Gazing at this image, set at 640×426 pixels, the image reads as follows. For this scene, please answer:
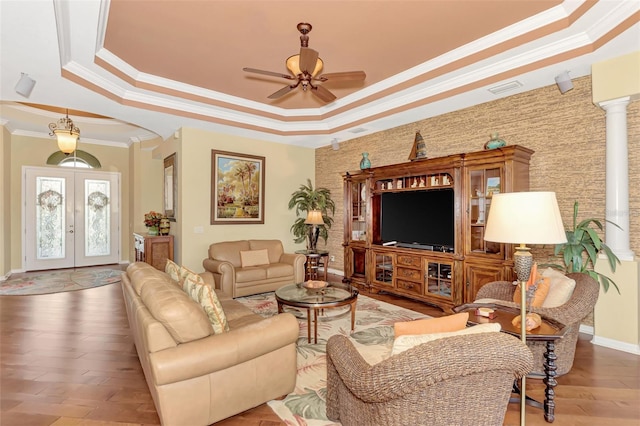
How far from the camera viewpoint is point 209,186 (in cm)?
612

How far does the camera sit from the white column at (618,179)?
3.31 meters

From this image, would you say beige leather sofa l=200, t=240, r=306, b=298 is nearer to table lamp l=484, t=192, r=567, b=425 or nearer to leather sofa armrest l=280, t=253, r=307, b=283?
leather sofa armrest l=280, t=253, r=307, b=283

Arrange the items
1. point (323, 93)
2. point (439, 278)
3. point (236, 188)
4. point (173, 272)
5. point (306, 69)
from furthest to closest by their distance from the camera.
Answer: point (236, 188) < point (439, 278) < point (323, 93) < point (306, 69) < point (173, 272)

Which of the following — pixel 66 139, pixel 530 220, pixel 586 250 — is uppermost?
pixel 66 139

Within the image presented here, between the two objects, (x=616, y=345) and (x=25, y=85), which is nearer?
(x=616, y=345)

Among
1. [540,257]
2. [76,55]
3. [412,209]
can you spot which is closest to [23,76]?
[76,55]

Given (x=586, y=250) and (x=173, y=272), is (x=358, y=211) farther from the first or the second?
(x=173, y=272)

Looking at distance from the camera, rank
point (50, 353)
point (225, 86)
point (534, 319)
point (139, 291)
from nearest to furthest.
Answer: point (534, 319)
point (139, 291)
point (50, 353)
point (225, 86)

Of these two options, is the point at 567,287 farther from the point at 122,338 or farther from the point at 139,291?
the point at 122,338

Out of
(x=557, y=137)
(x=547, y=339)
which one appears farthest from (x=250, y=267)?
(x=557, y=137)

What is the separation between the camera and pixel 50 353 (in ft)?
10.6

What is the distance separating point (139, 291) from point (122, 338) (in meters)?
1.63

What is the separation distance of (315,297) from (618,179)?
11.1 feet

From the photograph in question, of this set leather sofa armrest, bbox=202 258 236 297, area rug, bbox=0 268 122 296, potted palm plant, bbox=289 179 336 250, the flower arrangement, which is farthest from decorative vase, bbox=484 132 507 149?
area rug, bbox=0 268 122 296
